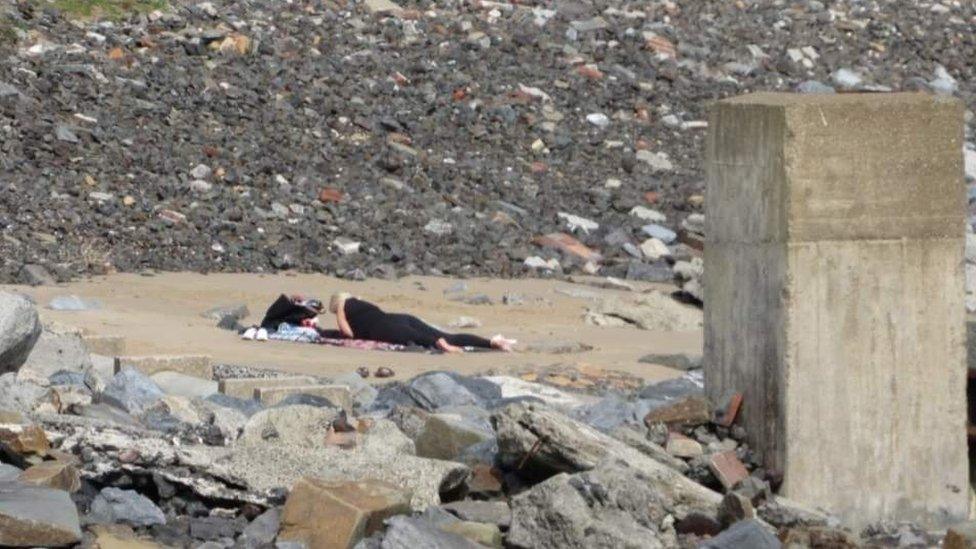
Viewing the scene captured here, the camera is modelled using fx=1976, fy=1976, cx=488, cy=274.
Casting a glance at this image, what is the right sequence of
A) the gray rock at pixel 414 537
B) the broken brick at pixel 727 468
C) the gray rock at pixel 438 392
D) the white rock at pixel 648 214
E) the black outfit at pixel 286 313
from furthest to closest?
1. the white rock at pixel 648 214
2. the black outfit at pixel 286 313
3. the gray rock at pixel 438 392
4. the broken brick at pixel 727 468
5. the gray rock at pixel 414 537

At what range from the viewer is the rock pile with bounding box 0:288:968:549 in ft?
19.9

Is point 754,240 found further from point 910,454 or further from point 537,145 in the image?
point 537,145

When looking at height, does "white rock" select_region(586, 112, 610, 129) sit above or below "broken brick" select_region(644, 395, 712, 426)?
above

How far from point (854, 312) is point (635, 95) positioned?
12638mm

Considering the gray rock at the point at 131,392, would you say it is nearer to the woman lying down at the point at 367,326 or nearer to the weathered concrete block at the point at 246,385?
the weathered concrete block at the point at 246,385

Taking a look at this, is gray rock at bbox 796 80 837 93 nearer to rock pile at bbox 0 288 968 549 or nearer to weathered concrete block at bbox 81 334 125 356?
weathered concrete block at bbox 81 334 125 356

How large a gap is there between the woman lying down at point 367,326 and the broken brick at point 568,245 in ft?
11.4

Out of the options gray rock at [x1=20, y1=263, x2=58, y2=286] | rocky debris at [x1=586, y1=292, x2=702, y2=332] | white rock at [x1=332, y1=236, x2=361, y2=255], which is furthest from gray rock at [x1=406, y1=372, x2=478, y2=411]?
white rock at [x1=332, y1=236, x2=361, y2=255]

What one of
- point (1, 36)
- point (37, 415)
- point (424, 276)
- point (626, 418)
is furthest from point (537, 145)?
point (37, 415)

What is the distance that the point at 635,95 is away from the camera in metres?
19.3

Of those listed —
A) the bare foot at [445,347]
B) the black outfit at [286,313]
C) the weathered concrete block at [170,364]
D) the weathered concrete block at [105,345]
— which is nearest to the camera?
the weathered concrete block at [170,364]

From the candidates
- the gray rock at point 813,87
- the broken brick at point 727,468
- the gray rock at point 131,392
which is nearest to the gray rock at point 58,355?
the gray rock at point 131,392

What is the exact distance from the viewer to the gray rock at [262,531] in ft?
19.8

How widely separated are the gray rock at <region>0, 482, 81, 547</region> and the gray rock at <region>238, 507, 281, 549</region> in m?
0.53
